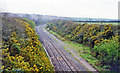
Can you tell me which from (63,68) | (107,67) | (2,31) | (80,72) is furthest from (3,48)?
(107,67)

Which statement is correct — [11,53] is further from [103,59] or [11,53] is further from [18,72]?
[103,59]

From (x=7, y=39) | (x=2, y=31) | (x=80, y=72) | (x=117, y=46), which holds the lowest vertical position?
(x=80, y=72)

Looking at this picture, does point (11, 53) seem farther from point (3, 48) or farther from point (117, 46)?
point (117, 46)

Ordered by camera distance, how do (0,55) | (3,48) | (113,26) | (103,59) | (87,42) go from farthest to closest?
(87,42) < (113,26) < (103,59) < (3,48) < (0,55)

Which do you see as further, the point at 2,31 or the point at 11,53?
the point at 2,31

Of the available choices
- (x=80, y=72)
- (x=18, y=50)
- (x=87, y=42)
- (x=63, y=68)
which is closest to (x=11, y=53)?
(x=18, y=50)

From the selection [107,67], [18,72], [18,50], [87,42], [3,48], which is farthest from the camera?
[87,42]

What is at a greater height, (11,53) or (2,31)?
(2,31)

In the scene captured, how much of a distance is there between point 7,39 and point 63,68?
564cm

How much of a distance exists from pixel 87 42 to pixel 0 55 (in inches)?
549

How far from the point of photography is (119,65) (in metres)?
9.23

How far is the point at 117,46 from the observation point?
980 cm

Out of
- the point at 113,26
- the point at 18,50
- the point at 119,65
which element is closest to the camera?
the point at 18,50

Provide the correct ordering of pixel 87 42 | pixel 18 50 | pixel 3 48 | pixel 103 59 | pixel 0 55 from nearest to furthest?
pixel 0 55 → pixel 3 48 → pixel 18 50 → pixel 103 59 → pixel 87 42
